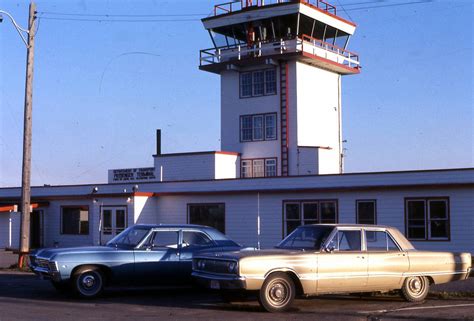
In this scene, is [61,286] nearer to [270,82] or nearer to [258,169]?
[258,169]

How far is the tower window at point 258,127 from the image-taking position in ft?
119

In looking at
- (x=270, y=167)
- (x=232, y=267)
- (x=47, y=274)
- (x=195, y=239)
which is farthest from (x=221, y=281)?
(x=270, y=167)

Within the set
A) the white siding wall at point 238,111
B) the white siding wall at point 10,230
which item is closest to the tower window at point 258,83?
the white siding wall at point 238,111

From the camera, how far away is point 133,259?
46.5 feet

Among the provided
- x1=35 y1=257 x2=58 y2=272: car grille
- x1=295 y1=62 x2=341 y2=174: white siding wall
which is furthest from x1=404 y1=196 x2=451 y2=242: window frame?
x1=35 y1=257 x2=58 y2=272: car grille

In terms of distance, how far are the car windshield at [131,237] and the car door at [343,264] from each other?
13.5ft

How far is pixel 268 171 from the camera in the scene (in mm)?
36062

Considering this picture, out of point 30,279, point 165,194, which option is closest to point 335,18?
point 165,194

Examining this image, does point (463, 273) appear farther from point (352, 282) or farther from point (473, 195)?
point (473, 195)

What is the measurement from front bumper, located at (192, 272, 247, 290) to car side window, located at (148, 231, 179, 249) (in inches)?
84.0

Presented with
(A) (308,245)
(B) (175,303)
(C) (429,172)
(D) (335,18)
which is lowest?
(B) (175,303)

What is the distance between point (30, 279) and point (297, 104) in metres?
Result: 20.1

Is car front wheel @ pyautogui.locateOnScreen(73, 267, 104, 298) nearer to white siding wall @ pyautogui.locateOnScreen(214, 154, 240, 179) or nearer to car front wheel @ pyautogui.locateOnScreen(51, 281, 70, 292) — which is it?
car front wheel @ pyautogui.locateOnScreen(51, 281, 70, 292)

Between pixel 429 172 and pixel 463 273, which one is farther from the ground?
pixel 429 172
